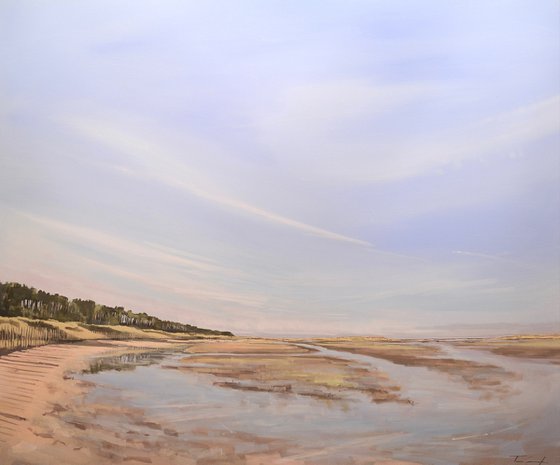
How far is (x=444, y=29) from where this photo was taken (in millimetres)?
3158

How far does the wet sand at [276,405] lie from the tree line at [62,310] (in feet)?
0.37

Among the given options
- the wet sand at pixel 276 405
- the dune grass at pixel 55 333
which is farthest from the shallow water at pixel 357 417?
the dune grass at pixel 55 333

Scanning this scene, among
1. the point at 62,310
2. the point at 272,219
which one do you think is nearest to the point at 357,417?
the point at 272,219

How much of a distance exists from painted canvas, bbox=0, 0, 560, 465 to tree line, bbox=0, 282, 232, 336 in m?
0.01

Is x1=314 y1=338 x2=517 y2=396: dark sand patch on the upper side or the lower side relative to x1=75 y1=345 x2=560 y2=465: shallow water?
upper

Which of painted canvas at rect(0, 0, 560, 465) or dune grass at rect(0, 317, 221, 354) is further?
dune grass at rect(0, 317, 221, 354)

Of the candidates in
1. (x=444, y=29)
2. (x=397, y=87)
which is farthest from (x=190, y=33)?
(x=444, y=29)

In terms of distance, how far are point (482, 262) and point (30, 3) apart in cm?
299

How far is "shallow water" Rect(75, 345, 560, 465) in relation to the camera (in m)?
2.57

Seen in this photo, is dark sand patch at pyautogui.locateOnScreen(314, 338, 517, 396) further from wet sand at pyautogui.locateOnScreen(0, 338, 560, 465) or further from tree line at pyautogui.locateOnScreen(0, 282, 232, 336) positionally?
tree line at pyautogui.locateOnScreen(0, 282, 232, 336)

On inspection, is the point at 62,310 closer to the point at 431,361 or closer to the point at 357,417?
the point at 357,417
